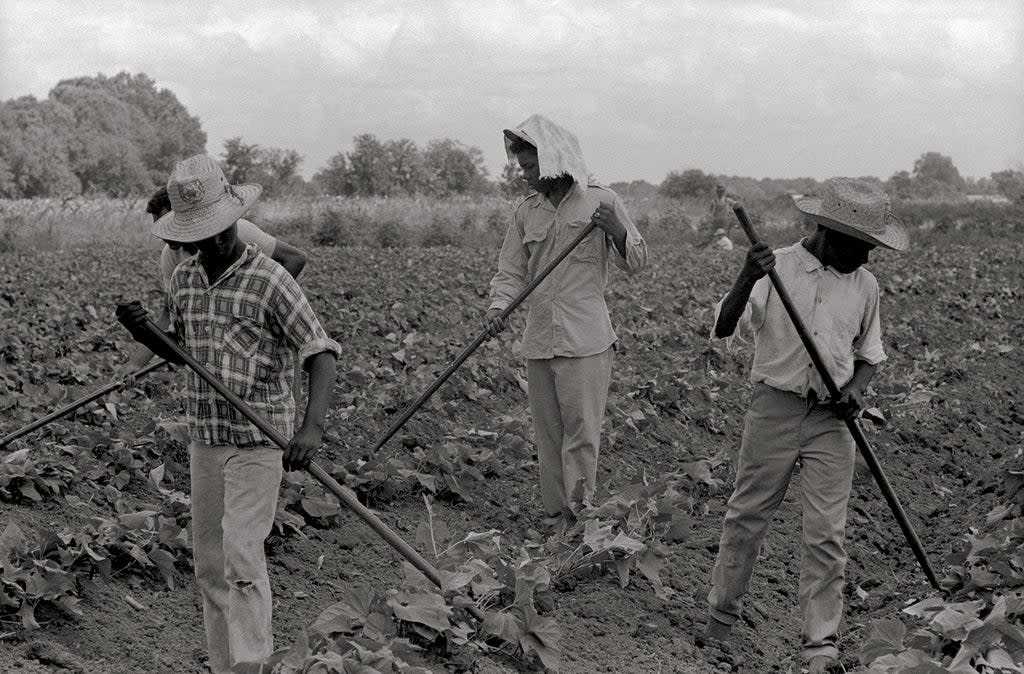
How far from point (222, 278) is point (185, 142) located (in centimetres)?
7145

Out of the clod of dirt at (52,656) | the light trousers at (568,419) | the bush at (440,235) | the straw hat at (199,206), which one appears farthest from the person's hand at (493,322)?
the bush at (440,235)

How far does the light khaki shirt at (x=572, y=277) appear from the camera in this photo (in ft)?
16.6

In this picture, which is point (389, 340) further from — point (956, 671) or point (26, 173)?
point (26, 173)

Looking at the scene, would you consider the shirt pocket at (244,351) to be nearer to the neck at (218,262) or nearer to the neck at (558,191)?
the neck at (218,262)

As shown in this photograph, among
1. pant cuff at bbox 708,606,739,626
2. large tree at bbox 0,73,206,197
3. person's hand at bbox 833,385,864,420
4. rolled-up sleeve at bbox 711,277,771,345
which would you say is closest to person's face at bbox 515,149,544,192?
rolled-up sleeve at bbox 711,277,771,345

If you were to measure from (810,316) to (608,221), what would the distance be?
3.82ft

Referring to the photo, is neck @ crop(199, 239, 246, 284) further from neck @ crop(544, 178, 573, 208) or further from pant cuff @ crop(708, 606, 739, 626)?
pant cuff @ crop(708, 606, 739, 626)

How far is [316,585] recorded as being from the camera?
16.0ft

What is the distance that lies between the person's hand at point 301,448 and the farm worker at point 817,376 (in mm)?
1457

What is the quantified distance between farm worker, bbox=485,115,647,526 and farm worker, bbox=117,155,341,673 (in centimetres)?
174

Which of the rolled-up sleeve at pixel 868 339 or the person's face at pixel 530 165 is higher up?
the person's face at pixel 530 165

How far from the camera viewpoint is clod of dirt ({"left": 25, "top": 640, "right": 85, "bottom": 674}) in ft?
12.7

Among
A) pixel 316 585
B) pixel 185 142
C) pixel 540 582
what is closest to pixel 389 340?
pixel 316 585

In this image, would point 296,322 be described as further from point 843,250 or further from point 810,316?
point 843,250
